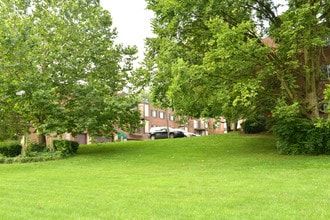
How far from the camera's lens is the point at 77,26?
26422mm

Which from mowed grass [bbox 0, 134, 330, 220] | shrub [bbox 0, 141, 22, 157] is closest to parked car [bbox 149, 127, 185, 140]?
shrub [bbox 0, 141, 22, 157]

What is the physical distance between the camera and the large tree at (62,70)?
22.8 meters

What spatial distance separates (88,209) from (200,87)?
1302 centimetres

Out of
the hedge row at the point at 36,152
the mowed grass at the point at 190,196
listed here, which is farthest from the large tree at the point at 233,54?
the hedge row at the point at 36,152

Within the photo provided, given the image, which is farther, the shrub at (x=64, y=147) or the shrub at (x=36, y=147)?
the shrub at (x=36, y=147)

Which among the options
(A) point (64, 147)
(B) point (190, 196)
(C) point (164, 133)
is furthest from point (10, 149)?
(B) point (190, 196)

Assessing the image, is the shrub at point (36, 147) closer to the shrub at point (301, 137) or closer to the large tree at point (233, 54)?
the large tree at point (233, 54)

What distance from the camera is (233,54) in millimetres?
16922

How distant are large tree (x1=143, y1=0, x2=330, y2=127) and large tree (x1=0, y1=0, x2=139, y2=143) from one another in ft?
16.2

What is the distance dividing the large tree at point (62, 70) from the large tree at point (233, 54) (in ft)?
16.2

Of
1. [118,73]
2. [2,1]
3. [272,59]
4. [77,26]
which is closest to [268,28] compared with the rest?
[272,59]

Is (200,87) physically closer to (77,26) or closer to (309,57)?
(309,57)

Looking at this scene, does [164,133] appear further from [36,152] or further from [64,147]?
[36,152]

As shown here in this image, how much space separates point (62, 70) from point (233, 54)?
1269 cm
